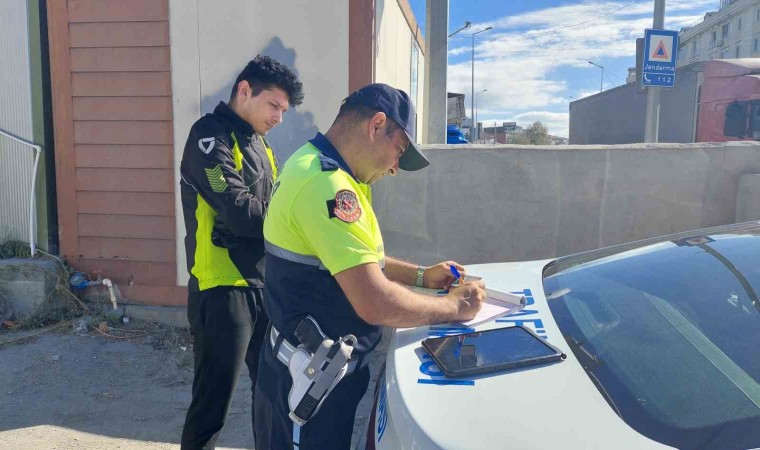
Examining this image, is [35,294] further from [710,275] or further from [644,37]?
[644,37]

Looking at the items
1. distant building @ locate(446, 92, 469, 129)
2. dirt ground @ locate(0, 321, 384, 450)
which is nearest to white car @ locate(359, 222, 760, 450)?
dirt ground @ locate(0, 321, 384, 450)

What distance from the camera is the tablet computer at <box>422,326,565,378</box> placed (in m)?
1.48

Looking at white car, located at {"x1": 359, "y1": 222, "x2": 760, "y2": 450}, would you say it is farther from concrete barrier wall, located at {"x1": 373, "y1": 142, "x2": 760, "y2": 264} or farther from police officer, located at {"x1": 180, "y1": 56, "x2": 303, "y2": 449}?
concrete barrier wall, located at {"x1": 373, "y1": 142, "x2": 760, "y2": 264}

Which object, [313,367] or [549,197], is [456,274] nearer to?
[313,367]

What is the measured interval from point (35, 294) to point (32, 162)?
1094 millimetres

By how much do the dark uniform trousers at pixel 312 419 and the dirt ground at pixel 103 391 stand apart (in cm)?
158

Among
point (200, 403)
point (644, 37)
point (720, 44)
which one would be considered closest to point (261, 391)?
point (200, 403)

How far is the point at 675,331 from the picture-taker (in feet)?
5.30

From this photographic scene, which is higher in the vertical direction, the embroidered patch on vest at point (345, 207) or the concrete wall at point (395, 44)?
the concrete wall at point (395, 44)

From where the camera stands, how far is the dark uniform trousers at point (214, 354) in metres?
2.37

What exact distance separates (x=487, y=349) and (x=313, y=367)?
0.46 meters

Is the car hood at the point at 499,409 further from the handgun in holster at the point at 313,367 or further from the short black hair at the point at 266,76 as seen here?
the short black hair at the point at 266,76

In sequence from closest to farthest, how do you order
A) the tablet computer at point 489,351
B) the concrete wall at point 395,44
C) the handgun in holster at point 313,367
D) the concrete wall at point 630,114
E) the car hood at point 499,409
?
the car hood at point 499,409, the tablet computer at point 489,351, the handgun in holster at point 313,367, the concrete wall at point 395,44, the concrete wall at point 630,114

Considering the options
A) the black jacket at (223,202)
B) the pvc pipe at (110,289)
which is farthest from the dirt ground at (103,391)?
the black jacket at (223,202)
